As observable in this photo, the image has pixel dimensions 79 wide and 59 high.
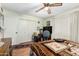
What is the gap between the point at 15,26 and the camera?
3.76 feet

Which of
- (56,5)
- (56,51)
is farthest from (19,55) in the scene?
(56,5)

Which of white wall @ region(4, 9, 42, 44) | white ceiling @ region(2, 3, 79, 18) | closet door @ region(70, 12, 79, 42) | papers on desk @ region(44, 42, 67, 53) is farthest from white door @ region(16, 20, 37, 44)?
closet door @ region(70, 12, 79, 42)

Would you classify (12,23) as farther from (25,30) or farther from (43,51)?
(43,51)

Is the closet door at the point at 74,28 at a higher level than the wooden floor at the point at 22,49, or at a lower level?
higher

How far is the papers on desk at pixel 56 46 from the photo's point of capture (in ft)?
3.46

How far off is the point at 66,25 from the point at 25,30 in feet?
1.89

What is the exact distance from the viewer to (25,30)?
1.17 metres

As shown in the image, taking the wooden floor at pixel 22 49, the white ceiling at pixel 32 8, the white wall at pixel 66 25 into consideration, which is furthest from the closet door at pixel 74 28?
the wooden floor at pixel 22 49

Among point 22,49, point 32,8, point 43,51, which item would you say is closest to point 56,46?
point 43,51

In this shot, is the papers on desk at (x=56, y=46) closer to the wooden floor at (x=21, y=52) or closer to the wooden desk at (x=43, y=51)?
the wooden desk at (x=43, y=51)

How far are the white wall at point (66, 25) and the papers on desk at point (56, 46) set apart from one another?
0.11 meters

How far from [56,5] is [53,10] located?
0.25ft

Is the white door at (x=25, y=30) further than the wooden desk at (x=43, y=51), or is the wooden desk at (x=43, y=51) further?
the white door at (x=25, y=30)

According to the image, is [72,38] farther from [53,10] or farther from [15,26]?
[15,26]
